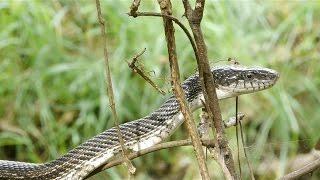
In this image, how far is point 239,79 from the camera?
3176 mm

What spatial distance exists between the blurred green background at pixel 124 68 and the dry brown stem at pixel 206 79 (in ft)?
9.52

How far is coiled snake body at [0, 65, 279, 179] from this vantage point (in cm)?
291

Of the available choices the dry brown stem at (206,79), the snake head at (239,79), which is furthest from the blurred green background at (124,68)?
the dry brown stem at (206,79)

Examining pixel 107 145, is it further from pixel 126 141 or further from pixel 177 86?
pixel 177 86

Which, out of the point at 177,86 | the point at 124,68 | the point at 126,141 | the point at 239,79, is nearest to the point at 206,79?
the point at 177,86

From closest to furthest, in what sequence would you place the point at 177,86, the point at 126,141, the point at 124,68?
1. the point at 177,86
2. the point at 126,141
3. the point at 124,68

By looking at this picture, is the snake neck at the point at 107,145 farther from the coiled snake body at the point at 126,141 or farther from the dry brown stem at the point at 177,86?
the dry brown stem at the point at 177,86

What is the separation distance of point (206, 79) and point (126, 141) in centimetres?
94

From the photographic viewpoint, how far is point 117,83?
532 cm

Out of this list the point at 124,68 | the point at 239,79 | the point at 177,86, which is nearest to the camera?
the point at 177,86

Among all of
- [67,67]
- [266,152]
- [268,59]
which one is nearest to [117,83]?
[67,67]

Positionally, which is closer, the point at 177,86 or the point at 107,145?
the point at 177,86

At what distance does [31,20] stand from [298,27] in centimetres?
204

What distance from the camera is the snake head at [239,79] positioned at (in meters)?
3.08
